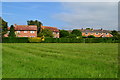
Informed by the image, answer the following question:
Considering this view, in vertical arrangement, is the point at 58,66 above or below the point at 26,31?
below

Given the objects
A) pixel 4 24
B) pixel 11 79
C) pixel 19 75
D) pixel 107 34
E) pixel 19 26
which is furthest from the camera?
pixel 107 34

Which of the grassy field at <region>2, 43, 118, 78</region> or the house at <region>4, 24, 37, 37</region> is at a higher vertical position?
the house at <region>4, 24, 37, 37</region>

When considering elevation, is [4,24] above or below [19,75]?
above

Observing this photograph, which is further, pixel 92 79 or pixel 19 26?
pixel 19 26

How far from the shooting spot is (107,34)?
86125mm

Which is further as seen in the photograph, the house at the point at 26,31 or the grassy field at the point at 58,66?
the house at the point at 26,31

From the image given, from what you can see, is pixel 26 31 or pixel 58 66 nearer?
pixel 58 66

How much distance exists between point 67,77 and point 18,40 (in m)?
34.3

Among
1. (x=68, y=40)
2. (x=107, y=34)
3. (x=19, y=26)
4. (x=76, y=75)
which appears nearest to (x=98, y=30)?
(x=107, y=34)

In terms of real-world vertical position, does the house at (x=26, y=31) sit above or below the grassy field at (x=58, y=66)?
above

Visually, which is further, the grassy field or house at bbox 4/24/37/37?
house at bbox 4/24/37/37

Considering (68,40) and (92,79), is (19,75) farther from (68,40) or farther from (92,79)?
(68,40)

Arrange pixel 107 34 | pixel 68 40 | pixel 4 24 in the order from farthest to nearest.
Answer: pixel 107 34 → pixel 4 24 → pixel 68 40

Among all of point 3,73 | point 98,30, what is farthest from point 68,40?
point 98,30
